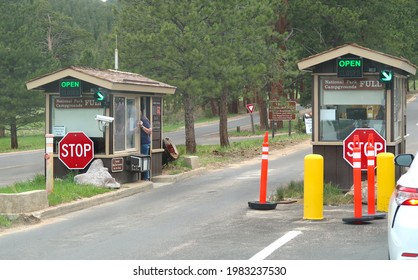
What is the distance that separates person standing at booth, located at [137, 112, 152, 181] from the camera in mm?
19812

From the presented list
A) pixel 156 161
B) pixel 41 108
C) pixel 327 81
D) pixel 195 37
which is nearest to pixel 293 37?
pixel 41 108

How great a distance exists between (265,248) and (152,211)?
491 cm

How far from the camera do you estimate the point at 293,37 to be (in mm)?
50969

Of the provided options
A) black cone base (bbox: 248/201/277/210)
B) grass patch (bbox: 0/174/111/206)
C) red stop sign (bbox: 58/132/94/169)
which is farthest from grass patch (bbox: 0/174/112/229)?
black cone base (bbox: 248/201/277/210)

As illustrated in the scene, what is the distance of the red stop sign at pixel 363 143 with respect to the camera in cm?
1554

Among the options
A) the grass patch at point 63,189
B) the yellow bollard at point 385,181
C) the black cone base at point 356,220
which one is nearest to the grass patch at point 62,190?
the grass patch at point 63,189

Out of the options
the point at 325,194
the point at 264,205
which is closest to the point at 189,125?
the point at 325,194

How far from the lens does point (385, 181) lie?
13352 mm

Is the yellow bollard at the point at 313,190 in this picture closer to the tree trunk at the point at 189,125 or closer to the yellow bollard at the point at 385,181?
the yellow bollard at the point at 385,181

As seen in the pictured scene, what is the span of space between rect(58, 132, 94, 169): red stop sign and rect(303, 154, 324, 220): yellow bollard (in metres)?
6.88

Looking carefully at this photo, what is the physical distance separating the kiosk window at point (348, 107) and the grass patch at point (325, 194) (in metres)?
1.14

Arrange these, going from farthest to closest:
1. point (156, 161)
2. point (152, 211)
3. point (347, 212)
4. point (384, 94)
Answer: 1. point (156, 161)
2. point (384, 94)
3. point (152, 211)
4. point (347, 212)

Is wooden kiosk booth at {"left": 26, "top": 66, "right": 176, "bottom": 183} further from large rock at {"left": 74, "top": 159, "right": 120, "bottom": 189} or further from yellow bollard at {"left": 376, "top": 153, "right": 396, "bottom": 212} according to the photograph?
yellow bollard at {"left": 376, "top": 153, "right": 396, "bottom": 212}

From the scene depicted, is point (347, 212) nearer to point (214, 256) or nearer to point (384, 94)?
point (384, 94)
